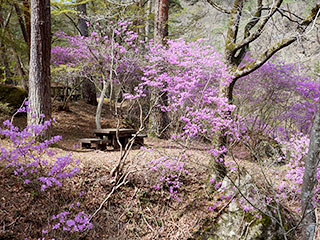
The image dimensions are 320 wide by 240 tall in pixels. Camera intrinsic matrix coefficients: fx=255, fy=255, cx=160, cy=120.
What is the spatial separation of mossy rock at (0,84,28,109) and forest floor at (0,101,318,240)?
282 centimetres

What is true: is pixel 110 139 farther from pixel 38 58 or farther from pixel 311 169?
pixel 311 169

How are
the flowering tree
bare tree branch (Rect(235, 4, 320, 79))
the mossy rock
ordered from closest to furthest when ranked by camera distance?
bare tree branch (Rect(235, 4, 320, 79)) < the flowering tree < the mossy rock

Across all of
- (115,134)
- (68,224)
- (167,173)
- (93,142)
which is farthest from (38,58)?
(167,173)

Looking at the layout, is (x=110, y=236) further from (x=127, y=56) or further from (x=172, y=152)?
(x=127, y=56)

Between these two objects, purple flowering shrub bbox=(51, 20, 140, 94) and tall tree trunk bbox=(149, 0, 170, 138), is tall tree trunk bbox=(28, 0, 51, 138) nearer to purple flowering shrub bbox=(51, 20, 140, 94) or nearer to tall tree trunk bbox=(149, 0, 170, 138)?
purple flowering shrub bbox=(51, 20, 140, 94)

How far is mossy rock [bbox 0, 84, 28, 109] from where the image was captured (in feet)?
26.5

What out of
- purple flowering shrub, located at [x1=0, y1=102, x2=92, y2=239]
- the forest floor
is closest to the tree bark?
the forest floor

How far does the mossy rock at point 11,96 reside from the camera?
26.5 feet

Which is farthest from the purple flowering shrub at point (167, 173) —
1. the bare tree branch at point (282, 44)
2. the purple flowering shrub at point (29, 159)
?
the bare tree branch at point (282, 44)

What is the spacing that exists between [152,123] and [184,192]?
2.95 metres

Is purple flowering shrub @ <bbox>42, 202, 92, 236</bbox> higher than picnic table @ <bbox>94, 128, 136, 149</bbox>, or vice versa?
picnic table @ <bbox>94, 128, 136, 149</bbox>

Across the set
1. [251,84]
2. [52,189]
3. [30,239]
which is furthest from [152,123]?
[30,239]

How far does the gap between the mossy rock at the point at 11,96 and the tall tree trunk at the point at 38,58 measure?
285cm

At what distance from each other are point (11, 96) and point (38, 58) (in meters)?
3.26
